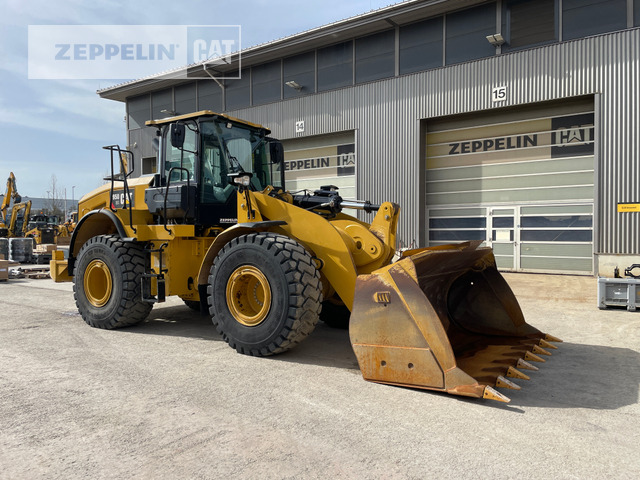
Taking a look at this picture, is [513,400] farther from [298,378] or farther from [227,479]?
[227,479]

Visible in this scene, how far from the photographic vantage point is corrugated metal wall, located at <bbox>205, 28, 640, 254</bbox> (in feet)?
40.3

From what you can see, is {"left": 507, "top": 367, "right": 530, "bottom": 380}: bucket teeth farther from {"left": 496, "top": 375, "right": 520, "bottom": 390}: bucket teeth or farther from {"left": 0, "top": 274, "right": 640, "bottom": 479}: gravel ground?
{"left": 496, "top": 375, "right": 520, "bottom": 390}: bucket teeth

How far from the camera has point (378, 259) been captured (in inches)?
194

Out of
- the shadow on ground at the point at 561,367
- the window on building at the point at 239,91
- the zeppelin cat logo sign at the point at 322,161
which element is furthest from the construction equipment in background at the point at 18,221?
the shadow on ground at the point at 561,367

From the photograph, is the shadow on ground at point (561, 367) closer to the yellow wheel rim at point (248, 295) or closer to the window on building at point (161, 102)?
the yellow wheel rim at point (248, 295)

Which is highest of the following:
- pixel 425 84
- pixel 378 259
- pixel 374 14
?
pixel 374 14

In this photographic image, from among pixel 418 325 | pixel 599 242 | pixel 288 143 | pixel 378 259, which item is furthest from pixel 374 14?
pixel 418 325

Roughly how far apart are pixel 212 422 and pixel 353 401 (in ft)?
3.54

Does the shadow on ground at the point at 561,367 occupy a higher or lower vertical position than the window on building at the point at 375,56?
lower

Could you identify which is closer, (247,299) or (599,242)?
(247,299)

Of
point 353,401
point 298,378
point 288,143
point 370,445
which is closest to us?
point 370,445

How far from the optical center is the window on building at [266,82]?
18.2 m

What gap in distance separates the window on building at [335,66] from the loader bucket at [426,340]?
12.8 metres

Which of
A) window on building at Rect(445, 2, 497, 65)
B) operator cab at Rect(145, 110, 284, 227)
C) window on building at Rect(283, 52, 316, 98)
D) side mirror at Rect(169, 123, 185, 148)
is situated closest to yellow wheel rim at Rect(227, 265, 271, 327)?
operator cab at Rect(145, 110, 284, 227)
